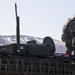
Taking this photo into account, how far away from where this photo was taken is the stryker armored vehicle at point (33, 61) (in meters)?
34.9

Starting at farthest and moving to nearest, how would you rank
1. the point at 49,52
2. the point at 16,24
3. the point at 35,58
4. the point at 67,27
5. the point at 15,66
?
1. the point at 67,27
2. the point at 16,24
3. the point at 49,52
4. the point at 35,58
5. the point at 15,66

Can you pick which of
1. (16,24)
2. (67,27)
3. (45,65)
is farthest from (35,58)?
(67,27)

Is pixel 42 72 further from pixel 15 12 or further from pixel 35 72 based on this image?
pixel 15 12

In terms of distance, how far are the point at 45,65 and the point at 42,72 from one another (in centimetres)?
85

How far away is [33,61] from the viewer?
36344 mm

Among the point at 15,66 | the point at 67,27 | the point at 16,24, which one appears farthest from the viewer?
the point at 67,27

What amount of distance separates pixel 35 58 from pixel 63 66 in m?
3.19

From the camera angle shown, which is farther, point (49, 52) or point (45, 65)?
point (49, 52)

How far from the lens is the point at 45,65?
122 ft

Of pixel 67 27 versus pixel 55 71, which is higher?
pixel 67 27

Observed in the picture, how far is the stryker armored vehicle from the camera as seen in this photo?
1374 inches

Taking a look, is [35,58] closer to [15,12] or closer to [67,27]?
[15,12]

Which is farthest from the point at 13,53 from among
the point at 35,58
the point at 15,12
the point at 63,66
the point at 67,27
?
Answer: the point at 67,27

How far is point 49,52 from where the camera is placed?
135ft
